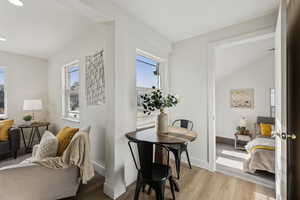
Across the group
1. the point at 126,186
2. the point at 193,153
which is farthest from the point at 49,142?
the point at 193,153

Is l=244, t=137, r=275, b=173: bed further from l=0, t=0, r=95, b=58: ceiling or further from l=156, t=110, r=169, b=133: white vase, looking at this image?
l=0, t=0, r=95, b=58: ceiling

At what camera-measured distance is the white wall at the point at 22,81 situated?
337cm

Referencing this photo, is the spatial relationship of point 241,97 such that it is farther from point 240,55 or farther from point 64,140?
point 64,140

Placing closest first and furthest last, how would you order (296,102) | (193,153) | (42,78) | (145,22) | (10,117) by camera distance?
(296,102)
(145,22)
(193,153)
(10,117)
(42,78)

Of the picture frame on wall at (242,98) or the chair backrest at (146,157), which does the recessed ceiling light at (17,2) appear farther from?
the picture frame on wall at (242,98)

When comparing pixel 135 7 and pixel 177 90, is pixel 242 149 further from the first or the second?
pixel 135 7

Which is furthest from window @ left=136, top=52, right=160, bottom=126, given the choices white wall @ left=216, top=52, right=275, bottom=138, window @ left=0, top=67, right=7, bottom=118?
window @ left=0, top=67, right=7, bottom=118

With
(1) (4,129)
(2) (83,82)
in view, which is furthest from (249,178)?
(1) (4,129)

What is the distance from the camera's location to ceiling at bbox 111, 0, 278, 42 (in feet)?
5.64

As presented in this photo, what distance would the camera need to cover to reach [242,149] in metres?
3.59

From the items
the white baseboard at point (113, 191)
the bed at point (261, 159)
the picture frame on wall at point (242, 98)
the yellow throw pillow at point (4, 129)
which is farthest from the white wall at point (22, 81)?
the picture frame on wall at point (242, 98)

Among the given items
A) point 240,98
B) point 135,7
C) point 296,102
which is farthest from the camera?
point 240,98

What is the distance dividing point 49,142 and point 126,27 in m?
1.79

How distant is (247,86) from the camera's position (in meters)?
4.13
